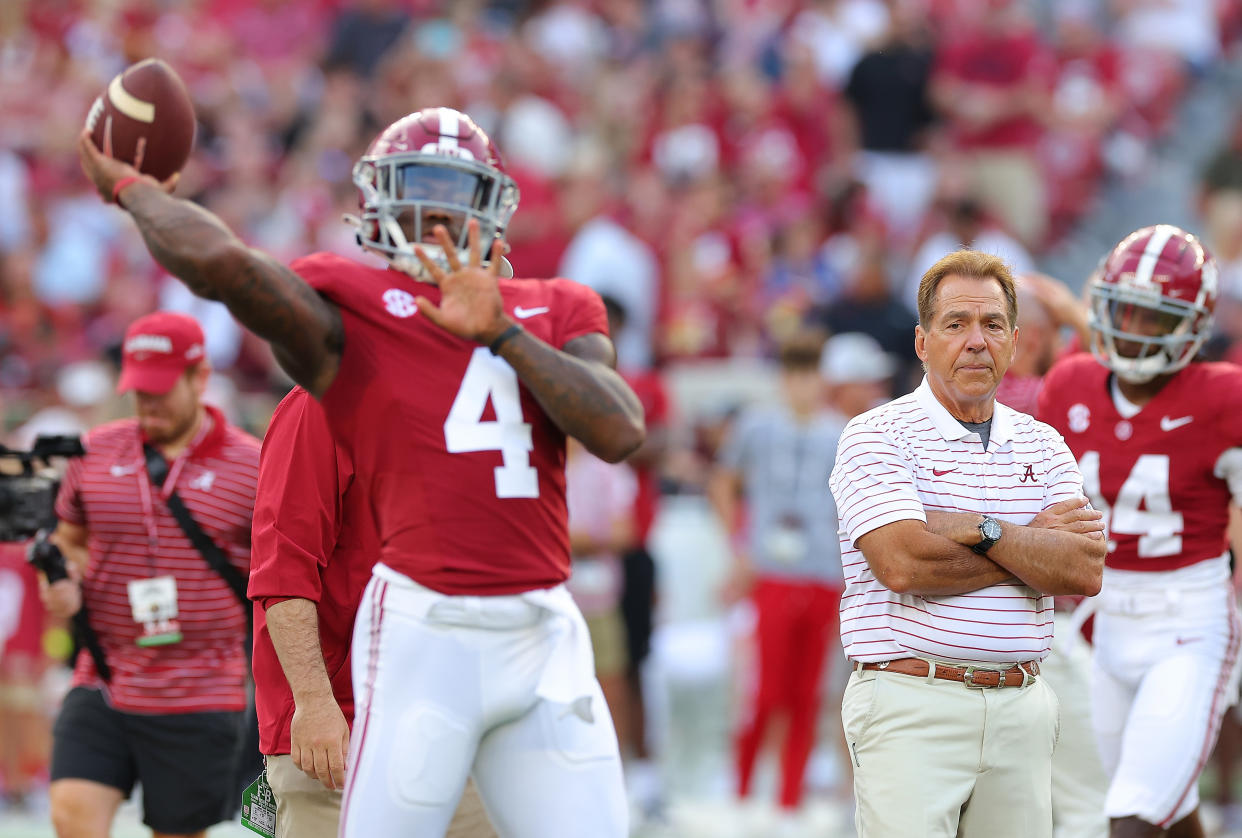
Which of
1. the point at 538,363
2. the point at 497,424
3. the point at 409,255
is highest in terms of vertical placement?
the point at 409,255

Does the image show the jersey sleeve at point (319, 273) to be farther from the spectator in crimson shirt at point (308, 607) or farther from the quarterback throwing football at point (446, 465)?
the spectator in crimson shirt at point (308, 607)

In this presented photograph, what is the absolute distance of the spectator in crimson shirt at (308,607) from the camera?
12.6 ft

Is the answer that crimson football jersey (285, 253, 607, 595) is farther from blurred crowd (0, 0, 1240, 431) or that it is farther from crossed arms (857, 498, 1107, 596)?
blurred crowd (0, 0, 1240, 431)

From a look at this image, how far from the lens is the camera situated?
5.10m

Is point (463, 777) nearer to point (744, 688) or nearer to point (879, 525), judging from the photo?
point (879, 525)

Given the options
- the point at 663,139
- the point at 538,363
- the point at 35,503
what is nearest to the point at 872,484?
the point at 538,363

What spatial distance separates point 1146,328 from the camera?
16.4 ft

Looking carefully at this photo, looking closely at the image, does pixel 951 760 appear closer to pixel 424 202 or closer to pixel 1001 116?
pixel 424 202

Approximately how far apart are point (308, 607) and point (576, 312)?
97 centimetres

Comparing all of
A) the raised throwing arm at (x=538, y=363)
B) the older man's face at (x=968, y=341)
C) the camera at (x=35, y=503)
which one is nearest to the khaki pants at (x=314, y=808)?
the raised throwing arm at (x=538, y=363)

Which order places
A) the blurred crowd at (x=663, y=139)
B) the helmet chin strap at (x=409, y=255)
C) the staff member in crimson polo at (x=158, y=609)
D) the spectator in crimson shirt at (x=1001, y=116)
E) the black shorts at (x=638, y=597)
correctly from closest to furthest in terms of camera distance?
the helmet chin strap at (x=409, y=255), the staff member in crimson polo at (x=158, y=609), the black shorts at (x=638, y=597), the blurred crowd at (x=663, y=139), the spectator in crimson shirt at (x=1001, y=116)

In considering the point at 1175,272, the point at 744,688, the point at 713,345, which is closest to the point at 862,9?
the point at 713,345

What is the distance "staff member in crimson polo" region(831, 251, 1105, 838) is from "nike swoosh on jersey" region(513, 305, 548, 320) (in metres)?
0.84

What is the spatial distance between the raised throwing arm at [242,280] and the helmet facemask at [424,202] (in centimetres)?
22
